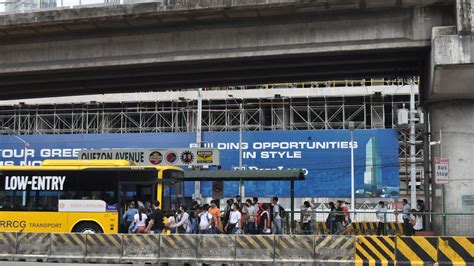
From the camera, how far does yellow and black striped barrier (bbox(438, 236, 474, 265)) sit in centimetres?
1409

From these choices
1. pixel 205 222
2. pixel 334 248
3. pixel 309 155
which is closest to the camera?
pixel 334 248

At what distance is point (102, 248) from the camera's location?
51.5 feet

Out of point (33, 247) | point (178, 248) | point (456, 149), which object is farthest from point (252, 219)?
point (33, 247)

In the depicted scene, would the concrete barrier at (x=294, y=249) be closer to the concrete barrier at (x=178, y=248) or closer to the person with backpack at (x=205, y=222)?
the concrete barrier at (x=178, y=248)

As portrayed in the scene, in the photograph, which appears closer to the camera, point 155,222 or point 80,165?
point 155,222

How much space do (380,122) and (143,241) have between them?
143 feet

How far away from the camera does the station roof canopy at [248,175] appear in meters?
22.5

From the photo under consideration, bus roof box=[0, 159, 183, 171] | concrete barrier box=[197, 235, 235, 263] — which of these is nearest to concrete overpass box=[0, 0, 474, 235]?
bus roof box=[0, 159, 183, 171]

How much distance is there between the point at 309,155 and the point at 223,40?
33.6m

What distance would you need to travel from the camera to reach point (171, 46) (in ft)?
65.1

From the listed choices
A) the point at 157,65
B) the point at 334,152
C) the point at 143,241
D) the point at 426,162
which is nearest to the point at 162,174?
the point at 157,65

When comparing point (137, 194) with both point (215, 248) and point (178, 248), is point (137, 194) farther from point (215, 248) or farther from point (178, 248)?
point (215, 248)

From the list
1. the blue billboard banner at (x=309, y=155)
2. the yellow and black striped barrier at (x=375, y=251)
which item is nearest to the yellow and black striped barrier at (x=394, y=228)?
the yellow and black striped barrier at (x=375, y=251)

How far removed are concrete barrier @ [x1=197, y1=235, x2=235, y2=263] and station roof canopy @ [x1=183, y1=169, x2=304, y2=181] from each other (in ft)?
24.7
